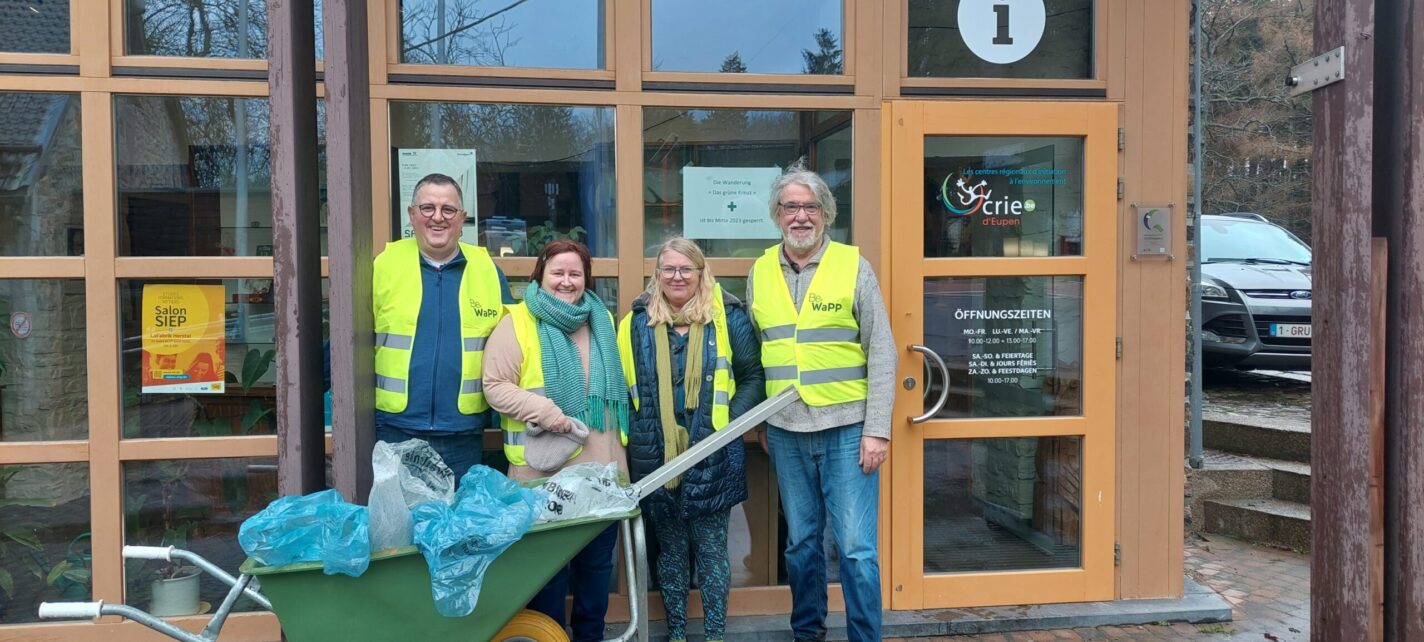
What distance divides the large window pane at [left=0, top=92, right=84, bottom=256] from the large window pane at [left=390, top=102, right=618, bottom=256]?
123 centimetres

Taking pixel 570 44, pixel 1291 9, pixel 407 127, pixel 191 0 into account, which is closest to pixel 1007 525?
pixel 570 44

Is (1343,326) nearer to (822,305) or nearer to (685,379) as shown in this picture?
(822,305)

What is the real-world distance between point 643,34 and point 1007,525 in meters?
2.74

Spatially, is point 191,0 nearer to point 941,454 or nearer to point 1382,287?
point 941,454

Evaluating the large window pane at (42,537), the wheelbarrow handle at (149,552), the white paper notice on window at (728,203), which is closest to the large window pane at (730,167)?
the white paper notice on window at (728,203)

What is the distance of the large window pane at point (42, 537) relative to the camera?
3623 mm

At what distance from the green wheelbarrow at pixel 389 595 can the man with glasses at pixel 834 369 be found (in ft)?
3.43

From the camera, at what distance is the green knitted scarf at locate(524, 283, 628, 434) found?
3162 millimetres

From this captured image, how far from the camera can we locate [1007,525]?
418 cm

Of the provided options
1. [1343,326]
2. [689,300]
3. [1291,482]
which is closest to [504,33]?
[689,300]

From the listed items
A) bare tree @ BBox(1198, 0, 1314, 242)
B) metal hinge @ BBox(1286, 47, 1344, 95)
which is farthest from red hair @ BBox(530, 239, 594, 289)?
bare tree @ BBox(1198, 0, 1314, 242)

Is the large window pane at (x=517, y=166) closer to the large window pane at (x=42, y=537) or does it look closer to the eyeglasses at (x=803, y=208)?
the eyeglasses at (x=803, y=208)

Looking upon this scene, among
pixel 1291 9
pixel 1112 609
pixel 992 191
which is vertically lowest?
pixel 1112 609

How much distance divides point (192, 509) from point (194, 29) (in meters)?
1.96
